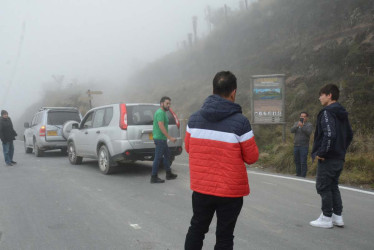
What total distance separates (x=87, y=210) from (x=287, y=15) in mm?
24017

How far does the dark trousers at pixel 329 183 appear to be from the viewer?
4336mm

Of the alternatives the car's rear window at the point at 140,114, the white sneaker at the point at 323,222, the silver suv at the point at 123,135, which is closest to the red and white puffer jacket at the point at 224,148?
the white sneaker at the point at 323,222

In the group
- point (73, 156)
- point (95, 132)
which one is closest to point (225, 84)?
point (95, 132)

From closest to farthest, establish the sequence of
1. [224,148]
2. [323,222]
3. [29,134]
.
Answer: [224,148] → [323,222] → [29,134]

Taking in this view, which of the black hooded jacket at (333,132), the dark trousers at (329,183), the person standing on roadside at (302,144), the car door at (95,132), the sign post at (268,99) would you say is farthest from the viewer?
the sign post at (268,99)

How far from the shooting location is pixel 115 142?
790 centimetres

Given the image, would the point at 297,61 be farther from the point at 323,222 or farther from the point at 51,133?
the point at 323,222

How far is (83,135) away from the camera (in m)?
9.48

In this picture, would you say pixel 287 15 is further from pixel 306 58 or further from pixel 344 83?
pixel 344 83

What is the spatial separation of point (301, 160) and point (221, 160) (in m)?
5.77

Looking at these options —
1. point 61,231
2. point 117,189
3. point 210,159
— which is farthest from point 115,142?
point 210,159

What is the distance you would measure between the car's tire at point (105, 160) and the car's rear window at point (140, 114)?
995mm

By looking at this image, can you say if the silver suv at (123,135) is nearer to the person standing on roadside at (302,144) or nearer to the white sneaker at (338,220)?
Result: the person standing on roadside at (302,144)

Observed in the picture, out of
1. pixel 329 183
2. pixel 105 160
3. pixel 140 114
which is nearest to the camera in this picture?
pixel 329 183
